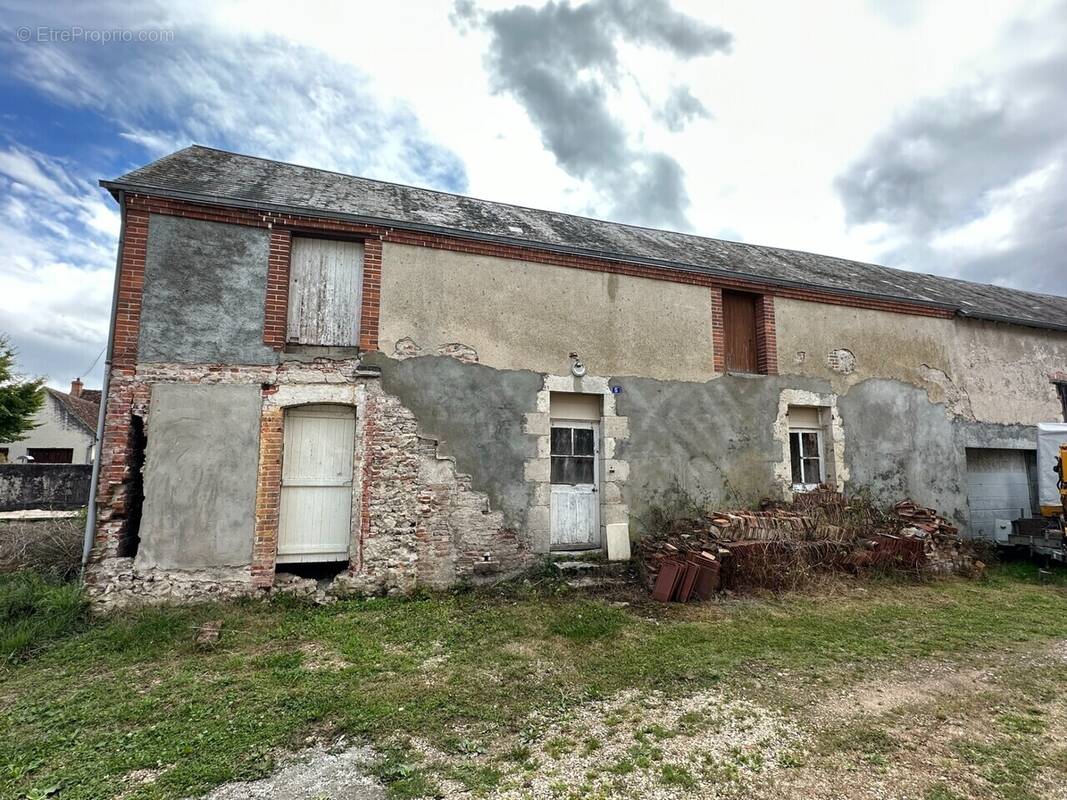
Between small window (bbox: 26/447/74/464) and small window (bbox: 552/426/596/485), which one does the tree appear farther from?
small window (bbox: 552/426/596/485)

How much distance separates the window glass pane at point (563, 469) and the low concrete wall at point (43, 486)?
753 cm

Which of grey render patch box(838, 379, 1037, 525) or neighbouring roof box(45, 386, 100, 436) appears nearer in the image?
grey render patch box(838, 379, 1037, 525)

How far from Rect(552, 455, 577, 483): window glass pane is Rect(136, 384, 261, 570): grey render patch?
12.1ft

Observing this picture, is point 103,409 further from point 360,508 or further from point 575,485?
point 575,485

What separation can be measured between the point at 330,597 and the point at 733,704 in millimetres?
4234

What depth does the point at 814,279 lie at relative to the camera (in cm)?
891

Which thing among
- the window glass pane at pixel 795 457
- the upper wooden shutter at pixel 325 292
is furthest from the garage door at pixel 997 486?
the upper wooden shutter at pixel 325 292

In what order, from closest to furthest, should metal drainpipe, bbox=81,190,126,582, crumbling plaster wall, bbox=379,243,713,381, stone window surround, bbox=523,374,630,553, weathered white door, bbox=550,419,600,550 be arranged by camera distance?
metal drainpipe, bbox=81,190,126,582 → crumbling plaster wall, bbox=379,243,713,381 → stone window surround, bbox=523,374,630,553 → weathered white door, bbox=550,419,600,550

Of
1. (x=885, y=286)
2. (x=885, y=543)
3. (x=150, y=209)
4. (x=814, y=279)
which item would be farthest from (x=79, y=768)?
(x=885, y=286)

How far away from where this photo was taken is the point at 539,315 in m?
7.12

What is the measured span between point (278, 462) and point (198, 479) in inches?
31.4

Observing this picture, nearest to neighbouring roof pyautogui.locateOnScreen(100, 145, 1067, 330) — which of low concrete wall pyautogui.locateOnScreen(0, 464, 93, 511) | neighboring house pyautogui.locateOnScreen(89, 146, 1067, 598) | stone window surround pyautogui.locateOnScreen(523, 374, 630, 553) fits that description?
neighboring house pyautogui.locateOnScreen(89, 146, 1067, 598)

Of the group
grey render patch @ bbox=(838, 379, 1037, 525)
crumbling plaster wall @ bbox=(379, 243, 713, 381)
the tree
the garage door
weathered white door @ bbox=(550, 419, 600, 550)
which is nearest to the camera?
crumbling plaster wall @ bbox=(379, 243, 713, 381)

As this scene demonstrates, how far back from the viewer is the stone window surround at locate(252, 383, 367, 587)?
570cm
